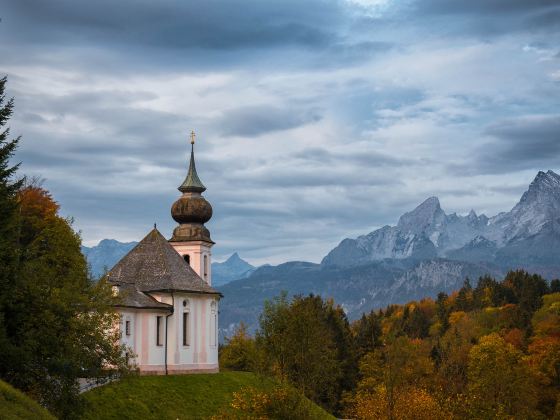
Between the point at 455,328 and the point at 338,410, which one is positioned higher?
the point at 455,328

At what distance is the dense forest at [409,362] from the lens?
67938 mm

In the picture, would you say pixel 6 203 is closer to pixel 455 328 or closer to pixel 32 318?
pixel 32 318

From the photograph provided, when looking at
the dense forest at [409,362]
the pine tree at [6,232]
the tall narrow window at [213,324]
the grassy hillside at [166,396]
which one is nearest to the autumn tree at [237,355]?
the dense forest at [409,362]

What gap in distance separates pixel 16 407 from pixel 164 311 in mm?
40763

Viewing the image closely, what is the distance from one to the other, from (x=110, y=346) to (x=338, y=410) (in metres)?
61.5

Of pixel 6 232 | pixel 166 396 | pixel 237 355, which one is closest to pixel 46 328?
pixel 6 232

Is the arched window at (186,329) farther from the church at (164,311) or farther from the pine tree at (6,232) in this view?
the pine tree at (6,232)

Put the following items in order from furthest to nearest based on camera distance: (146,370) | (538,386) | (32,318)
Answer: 1. (538,386)
2. (146,370)
3. (32,318)

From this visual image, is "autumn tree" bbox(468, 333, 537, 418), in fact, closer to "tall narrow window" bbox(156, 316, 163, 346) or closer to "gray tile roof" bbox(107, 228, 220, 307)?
"gray tile roof" bbox(107, 228, 220, 307)

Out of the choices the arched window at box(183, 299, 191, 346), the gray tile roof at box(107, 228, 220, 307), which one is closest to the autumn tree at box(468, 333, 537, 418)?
the arched window at box(183, 299, 191, 346)

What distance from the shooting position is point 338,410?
105m

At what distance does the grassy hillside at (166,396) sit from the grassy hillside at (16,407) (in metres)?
12.4

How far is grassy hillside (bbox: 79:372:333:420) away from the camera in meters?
56.6

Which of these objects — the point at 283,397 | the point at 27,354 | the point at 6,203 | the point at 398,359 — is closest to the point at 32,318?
the point at 27,354
